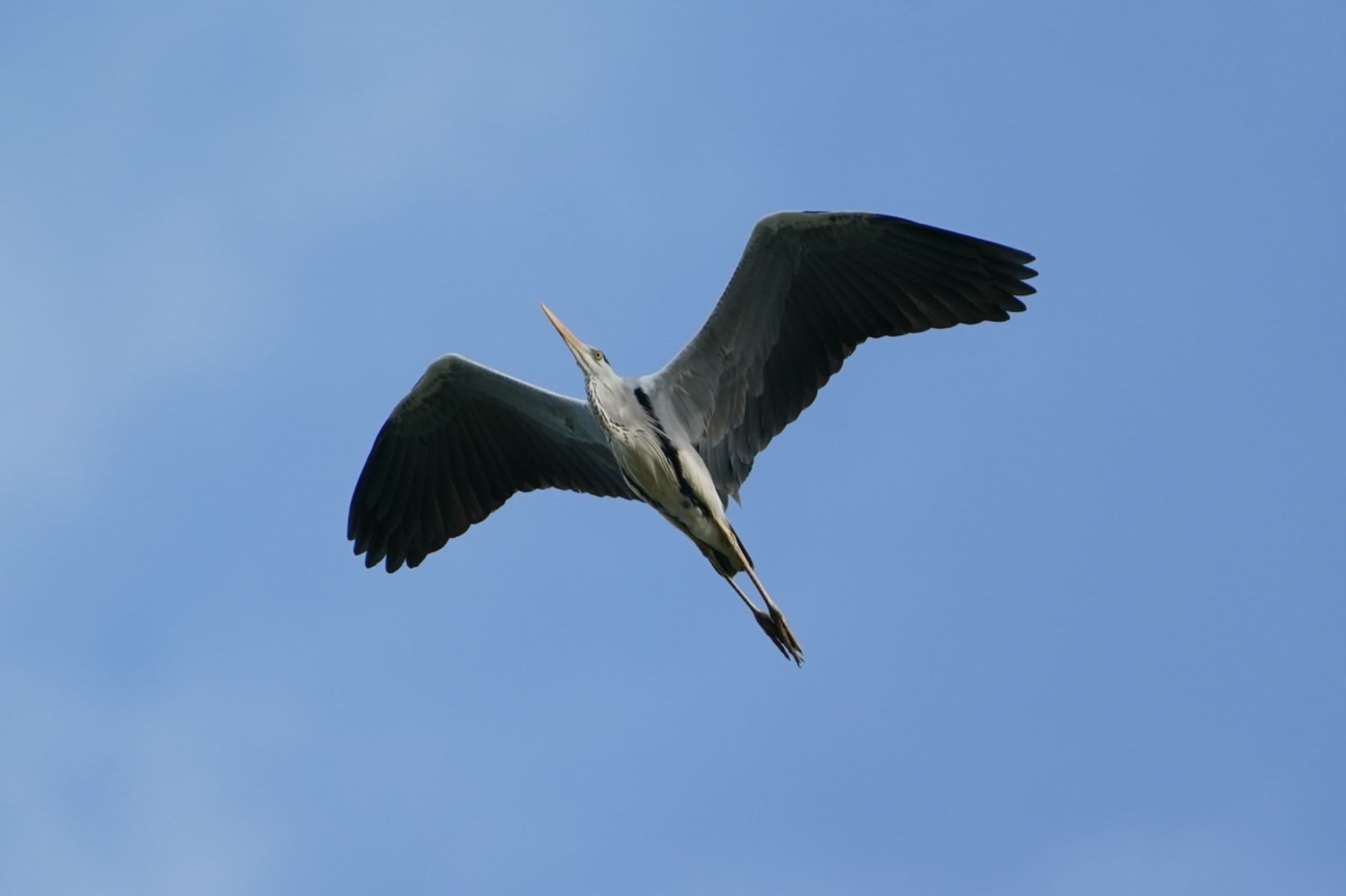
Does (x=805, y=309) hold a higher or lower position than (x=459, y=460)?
lower

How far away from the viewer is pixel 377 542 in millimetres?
13367

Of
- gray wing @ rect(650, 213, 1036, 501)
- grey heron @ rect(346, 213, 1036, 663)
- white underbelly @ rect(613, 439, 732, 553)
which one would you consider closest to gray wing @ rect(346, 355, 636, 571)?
grey heron @ rect(346, 213, 1036, 663)

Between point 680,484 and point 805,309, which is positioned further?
point 805,309

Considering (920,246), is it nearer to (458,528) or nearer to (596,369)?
(596,369)

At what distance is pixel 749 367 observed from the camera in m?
11.8

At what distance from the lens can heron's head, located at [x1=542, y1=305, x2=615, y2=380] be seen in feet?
38.6

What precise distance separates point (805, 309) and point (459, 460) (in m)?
3.04

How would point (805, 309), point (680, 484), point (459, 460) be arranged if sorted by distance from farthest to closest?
point (459, 460)
point (805, 309)
point (680, 484)

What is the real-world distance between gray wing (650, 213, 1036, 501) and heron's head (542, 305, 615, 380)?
37 cm

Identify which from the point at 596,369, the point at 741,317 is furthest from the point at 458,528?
the point at 741,317

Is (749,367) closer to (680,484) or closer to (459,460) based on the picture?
(680,484)

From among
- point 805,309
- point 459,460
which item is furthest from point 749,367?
point 459,460

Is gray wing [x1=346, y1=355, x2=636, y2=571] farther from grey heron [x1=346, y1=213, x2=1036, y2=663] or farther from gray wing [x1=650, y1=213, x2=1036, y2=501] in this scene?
gray wing [x1=650, y1=213, x2=1036, y2=501]

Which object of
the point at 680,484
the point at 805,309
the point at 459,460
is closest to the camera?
the point at 680,484
